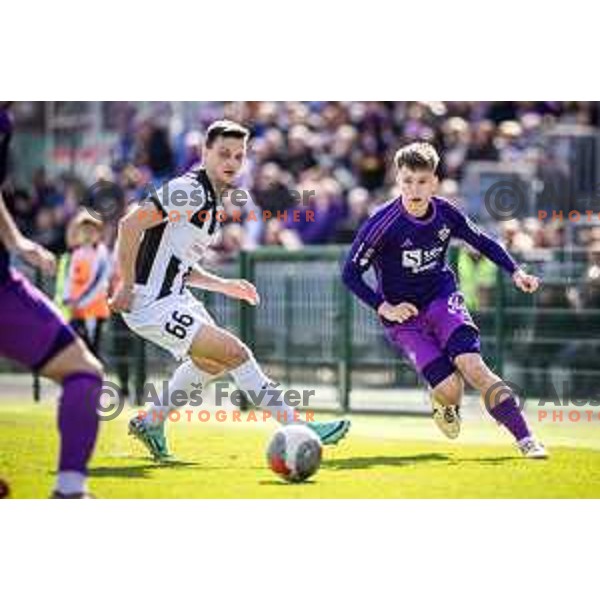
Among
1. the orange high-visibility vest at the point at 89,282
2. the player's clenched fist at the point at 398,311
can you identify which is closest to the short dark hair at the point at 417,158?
the player's clenched fist at the point at 398,311

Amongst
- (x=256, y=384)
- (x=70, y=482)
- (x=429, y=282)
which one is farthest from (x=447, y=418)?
(x=70, y=482)

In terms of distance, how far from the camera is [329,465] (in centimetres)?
889

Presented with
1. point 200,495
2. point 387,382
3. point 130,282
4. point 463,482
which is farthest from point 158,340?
point 387,382

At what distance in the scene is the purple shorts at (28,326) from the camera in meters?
6.50

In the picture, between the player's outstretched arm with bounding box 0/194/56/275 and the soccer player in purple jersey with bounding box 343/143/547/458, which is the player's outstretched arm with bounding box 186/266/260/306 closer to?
A: the soccer player in purple jersey with bounding box 343/143/547/458

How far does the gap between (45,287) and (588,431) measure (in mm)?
4523

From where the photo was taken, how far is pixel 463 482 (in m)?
8.39

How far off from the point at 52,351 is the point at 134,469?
2324 millimetres

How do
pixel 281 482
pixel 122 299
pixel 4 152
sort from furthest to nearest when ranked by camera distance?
pixel 122 299 < pixel 281 482 < pixel 4 152

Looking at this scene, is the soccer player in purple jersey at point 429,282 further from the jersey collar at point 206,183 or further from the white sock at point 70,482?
the white sock at point 70,482

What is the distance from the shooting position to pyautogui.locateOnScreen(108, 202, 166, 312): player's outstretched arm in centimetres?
839

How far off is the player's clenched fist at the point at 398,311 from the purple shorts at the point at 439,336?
0.32 feet

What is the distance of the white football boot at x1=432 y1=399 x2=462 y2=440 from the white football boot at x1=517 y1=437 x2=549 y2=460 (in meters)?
0.44

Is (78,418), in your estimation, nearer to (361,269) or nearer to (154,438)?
(154,438)
